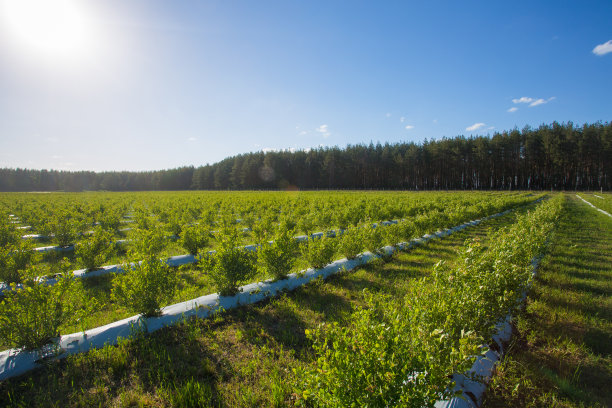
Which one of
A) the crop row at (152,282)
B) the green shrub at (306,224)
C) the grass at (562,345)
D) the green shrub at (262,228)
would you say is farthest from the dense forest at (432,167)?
the crop row at (152,282)

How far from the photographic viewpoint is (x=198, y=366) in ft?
11.5

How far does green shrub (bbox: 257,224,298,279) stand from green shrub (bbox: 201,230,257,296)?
50 cm

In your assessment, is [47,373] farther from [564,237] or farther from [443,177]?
[443,177]

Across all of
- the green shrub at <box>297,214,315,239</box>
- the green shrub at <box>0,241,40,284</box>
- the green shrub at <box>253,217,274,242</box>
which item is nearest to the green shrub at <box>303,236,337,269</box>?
the green shrub at <box>253,217,274,242</box>

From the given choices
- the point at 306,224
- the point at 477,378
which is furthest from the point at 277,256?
the point at 306,224

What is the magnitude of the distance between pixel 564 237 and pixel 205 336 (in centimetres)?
1533

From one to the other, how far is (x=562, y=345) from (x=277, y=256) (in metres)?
5.32

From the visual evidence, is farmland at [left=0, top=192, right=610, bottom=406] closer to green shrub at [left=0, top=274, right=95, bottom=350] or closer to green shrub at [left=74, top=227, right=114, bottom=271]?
green shrub at [left=0, top=274, right=95, bottom=350]

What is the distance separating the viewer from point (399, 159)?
65750 millimetres

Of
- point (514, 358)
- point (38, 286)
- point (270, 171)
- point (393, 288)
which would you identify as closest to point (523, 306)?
point (514, 358)

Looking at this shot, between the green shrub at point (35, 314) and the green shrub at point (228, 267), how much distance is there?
2012 mm

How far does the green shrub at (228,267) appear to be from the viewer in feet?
17.2

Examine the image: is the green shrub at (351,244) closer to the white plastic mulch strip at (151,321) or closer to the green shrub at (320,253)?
the white plastic mulch strip at (151,321)

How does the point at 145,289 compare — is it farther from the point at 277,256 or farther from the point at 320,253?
the point at 320,253
